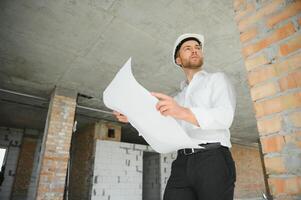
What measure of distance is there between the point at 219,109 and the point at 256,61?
0.29 m

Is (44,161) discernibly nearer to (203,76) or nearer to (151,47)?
(151,47)

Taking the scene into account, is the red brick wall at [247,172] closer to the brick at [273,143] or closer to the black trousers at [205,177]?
the black trousers at [205,177]

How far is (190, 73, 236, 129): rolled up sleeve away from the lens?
39.6 inches

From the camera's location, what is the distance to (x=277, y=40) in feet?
3.13

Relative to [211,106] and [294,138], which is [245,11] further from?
[294,138]

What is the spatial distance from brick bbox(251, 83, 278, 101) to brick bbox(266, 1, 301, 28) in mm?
294

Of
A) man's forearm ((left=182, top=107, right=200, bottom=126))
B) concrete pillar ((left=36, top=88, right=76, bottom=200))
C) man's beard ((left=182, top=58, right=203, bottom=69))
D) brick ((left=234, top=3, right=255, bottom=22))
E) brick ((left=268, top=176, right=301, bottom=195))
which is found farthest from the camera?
concrete pillar ((left=36, top=88, right=76, bottom=200))

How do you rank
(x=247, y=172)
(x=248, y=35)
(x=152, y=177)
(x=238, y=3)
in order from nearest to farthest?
(x=248, y=35), (x=238, y=3), (x=152, y=177), (x=247, y=172)

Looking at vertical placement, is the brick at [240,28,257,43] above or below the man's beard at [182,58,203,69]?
below

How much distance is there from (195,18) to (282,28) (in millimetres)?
2088

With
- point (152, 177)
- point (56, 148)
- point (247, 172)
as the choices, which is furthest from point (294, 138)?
point (247, 172)

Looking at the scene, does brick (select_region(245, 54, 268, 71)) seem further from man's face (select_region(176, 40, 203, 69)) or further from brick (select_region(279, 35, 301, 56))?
man's face (select_region(176, 40, 203, 69))

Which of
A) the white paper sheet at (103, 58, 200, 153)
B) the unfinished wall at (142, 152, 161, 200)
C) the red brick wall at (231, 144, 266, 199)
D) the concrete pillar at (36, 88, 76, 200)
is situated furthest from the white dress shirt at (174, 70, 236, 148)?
the red brick wall at (231, 144, 266, 199)

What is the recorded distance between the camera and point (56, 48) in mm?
3611
